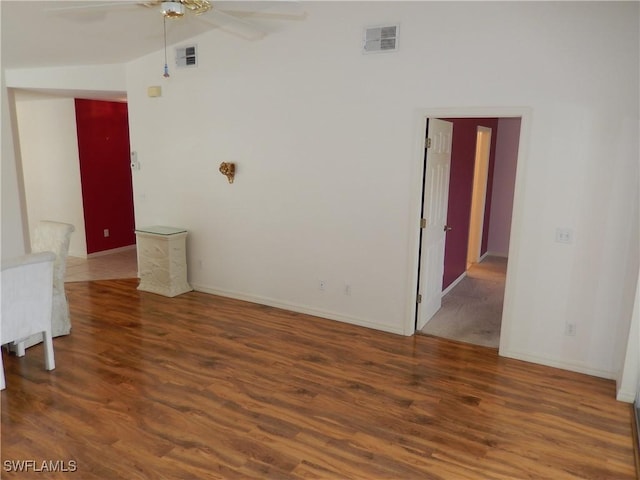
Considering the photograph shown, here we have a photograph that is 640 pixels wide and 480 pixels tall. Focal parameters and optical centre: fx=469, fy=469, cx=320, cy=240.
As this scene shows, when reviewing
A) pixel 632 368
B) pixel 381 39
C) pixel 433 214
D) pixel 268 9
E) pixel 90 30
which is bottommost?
pixel 632 368

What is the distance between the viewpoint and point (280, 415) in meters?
3.07

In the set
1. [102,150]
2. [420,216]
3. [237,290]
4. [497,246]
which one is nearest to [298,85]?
[420,216]

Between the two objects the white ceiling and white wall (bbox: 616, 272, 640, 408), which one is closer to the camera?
white wall (bbox: 616, 272, 640, 408)

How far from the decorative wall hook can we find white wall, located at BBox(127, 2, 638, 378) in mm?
88

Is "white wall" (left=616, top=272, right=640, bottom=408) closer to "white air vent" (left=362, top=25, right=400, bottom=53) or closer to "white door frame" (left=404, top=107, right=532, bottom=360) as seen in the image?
"white door frame" (left=404, top=107, right=532, bottom=360)

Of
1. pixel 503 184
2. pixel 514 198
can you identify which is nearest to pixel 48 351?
pixel 514 198

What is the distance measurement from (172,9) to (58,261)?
97.5 inches

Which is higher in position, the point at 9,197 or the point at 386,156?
the point at 386,156

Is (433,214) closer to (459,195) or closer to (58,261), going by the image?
(459,195)

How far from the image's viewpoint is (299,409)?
315 cm

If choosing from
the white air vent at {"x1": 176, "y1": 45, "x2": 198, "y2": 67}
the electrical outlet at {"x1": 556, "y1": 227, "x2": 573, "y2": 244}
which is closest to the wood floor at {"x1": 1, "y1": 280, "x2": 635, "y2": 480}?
the electrical outlet at {"x1": 556, "y1": 227, "x2": 573, "y2": 244}

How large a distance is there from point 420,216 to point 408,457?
7.21ft

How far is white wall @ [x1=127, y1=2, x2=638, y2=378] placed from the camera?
3453mm

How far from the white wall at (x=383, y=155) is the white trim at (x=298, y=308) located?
2 cm
